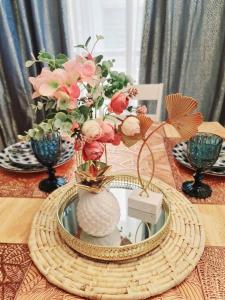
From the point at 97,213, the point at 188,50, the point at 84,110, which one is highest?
the point at 84,110

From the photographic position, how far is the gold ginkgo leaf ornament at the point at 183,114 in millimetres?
681

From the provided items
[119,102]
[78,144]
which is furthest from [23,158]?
[119,102]

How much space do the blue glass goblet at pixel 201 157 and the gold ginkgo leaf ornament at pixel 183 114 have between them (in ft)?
0.79

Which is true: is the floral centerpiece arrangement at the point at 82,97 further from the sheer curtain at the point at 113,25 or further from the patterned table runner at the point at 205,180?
the sheer curtain at the point at 113,25

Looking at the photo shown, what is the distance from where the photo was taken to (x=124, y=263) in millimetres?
667

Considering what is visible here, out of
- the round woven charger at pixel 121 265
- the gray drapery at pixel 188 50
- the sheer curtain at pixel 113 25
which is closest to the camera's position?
the round woven charger at pixel 121 265

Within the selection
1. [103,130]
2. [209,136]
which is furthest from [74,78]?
[209,136]

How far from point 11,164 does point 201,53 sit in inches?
72.7

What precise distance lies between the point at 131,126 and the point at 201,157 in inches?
14.6

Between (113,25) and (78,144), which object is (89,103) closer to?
(78,144)

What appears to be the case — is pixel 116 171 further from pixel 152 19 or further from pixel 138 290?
pixel 152 19

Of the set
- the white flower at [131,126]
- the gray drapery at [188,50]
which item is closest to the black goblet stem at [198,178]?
the white flower at [131,126]

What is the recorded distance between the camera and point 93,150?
0.65m

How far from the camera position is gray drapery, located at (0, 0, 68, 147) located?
7.26 feet
